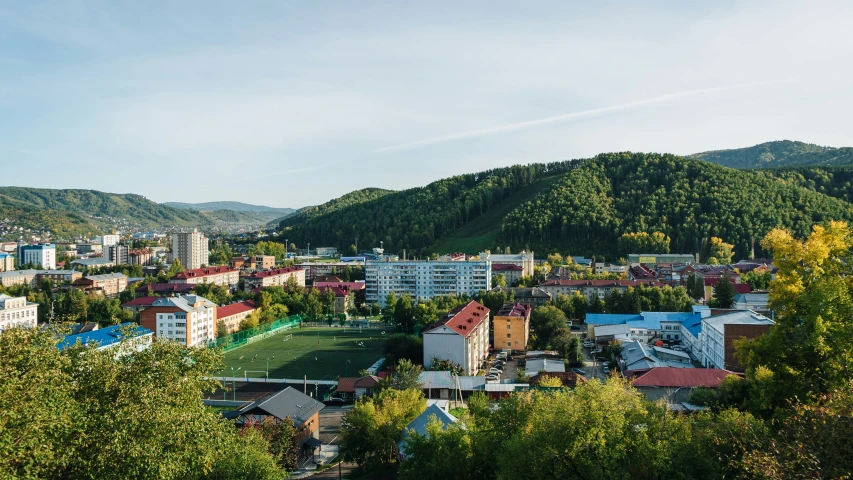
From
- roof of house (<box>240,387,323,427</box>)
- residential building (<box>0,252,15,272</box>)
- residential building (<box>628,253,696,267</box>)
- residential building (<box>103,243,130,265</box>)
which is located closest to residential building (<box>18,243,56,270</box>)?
residential building (<box>0,252,15,272</box>)

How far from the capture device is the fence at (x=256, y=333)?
3854cm

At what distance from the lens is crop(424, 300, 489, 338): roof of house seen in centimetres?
2923

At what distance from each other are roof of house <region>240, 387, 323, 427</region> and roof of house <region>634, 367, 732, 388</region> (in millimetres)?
13293

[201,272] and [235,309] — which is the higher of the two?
[201,272]

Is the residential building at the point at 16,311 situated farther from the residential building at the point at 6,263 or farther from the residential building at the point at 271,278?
the residential building at the point at 6,263

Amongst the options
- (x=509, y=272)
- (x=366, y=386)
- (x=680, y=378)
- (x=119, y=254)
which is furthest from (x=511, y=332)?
(x=119, y=254)

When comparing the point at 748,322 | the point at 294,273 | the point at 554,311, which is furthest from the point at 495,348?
the point at 294,273

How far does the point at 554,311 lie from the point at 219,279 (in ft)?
135

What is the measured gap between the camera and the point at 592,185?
312ft

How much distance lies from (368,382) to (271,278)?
128 ft

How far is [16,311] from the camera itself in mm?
41969

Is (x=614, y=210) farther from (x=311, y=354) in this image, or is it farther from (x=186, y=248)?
(x=186, y=248)

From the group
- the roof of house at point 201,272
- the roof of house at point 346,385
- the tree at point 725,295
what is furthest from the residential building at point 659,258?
the roof of house at point 346,385

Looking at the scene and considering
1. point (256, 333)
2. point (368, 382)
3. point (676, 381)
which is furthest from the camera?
point (256, 333)
